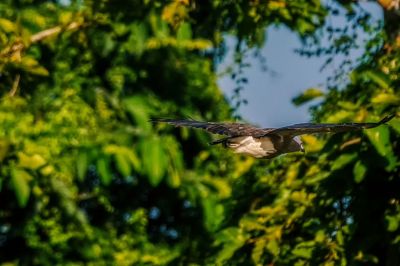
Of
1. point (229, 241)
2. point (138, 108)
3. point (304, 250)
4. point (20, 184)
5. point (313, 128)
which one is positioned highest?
point (138, 108)

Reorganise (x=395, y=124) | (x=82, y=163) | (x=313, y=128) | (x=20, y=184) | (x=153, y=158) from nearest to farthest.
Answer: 1. (x=313, y=128)
2. (x=395, y=124)
3. (x=20, y=184)
4. (x=82, y=163)
5. (x=153, y=158)

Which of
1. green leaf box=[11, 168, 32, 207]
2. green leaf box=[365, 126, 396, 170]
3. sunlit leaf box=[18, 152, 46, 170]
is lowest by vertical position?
green leaf box=[365, 126, 396, 170]

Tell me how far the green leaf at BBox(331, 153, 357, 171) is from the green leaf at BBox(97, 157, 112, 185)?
189cm

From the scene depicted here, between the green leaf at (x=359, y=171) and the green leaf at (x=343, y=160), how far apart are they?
39 mm

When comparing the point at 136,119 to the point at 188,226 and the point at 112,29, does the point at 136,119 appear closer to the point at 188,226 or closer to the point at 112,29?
the point at 112,29

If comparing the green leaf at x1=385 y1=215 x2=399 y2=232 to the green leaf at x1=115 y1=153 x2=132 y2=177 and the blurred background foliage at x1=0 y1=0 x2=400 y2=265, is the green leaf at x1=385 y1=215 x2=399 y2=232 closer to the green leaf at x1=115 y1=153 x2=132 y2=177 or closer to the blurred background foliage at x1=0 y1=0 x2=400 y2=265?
the blurred background foliage at x1=0 y1=0 x2=400 y2=265

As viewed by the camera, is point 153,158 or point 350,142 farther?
point 153,158

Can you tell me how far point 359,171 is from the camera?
16.3ft

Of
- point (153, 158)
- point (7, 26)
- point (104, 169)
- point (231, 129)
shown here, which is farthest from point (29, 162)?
point (231, 129)

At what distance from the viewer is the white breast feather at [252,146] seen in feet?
12.7

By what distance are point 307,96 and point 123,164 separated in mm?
1438

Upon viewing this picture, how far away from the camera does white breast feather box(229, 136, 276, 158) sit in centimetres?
388

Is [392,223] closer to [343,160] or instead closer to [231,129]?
[343,160]

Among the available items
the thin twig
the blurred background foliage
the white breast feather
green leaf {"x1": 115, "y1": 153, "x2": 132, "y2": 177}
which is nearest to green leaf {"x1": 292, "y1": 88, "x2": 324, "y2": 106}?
the blurred background foliage
